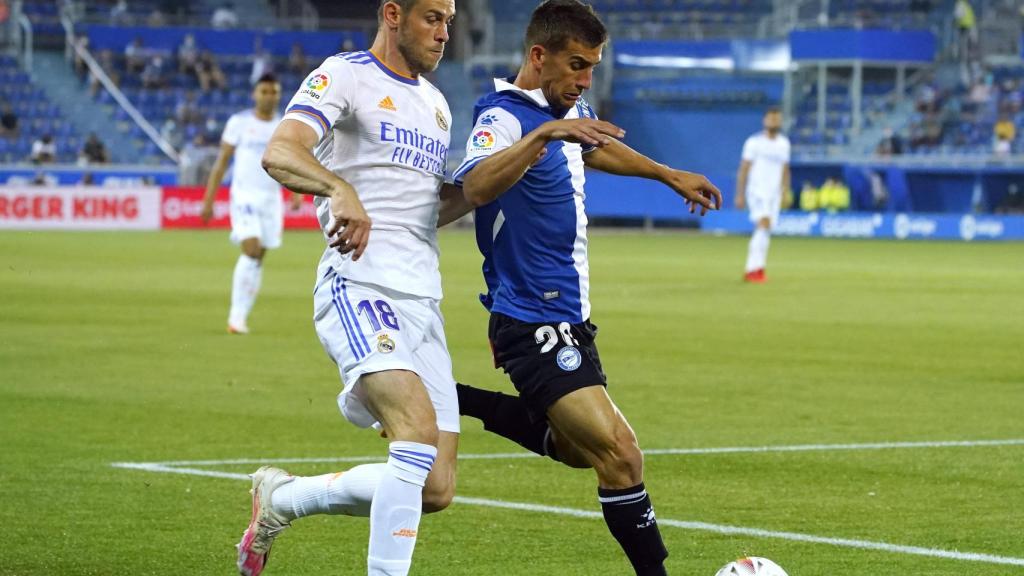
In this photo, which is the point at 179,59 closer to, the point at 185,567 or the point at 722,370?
the point at 722,370

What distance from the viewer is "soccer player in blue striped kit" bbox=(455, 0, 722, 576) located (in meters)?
5.81

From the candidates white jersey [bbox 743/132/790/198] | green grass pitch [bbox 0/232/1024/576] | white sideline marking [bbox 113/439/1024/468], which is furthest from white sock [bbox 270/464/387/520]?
white jersey [bbox 743/132/790/198]

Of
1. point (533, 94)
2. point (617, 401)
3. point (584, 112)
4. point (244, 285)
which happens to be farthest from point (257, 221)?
point (533, 94)

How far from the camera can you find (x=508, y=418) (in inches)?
261

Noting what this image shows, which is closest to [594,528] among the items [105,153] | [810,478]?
[810,478]

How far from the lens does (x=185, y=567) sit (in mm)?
6391

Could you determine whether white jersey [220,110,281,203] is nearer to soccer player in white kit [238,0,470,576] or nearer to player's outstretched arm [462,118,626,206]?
soccer player in white kit [238,0,470,576]

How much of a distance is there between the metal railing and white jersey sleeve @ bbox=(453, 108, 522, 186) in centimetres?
4237

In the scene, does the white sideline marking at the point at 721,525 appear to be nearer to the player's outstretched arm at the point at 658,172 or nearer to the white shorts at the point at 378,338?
the player's outstretched arm at the point at 658,172

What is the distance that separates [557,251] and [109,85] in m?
44.8

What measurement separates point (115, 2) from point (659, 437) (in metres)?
45.7

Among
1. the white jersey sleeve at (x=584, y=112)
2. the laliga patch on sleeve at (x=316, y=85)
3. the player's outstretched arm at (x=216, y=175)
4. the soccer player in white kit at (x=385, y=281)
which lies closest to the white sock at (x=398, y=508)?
the soccer player in white kit at (x=385, y=281)

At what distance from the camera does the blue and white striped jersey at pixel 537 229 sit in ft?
19.8

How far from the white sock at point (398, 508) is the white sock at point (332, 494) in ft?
0.32
